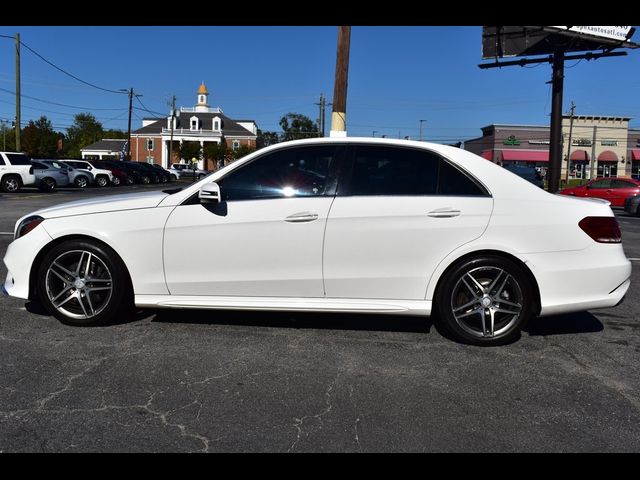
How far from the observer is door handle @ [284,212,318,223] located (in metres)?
4.42

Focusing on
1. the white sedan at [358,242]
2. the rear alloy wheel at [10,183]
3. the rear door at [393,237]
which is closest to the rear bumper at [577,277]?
the white sedan at [358,242]

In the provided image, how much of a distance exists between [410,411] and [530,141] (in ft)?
242

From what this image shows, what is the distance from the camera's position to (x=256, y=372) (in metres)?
3.85

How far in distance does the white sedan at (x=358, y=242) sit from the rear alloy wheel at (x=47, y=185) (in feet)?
79.1

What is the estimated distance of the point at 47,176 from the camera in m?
27.1

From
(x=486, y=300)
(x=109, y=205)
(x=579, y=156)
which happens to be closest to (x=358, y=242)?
(x=486, y=300)

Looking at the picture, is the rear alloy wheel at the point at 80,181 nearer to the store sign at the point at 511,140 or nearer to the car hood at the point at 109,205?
the car hood at the point at 109,205

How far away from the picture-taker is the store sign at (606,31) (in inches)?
883

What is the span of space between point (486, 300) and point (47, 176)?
26.8 metres

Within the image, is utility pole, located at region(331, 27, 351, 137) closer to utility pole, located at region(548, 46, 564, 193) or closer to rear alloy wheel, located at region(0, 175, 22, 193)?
utility pole, located at region(548, 46, 564, 193)

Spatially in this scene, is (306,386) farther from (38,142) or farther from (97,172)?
(38,142)

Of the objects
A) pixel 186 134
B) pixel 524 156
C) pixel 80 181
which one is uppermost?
pixel 186 134
